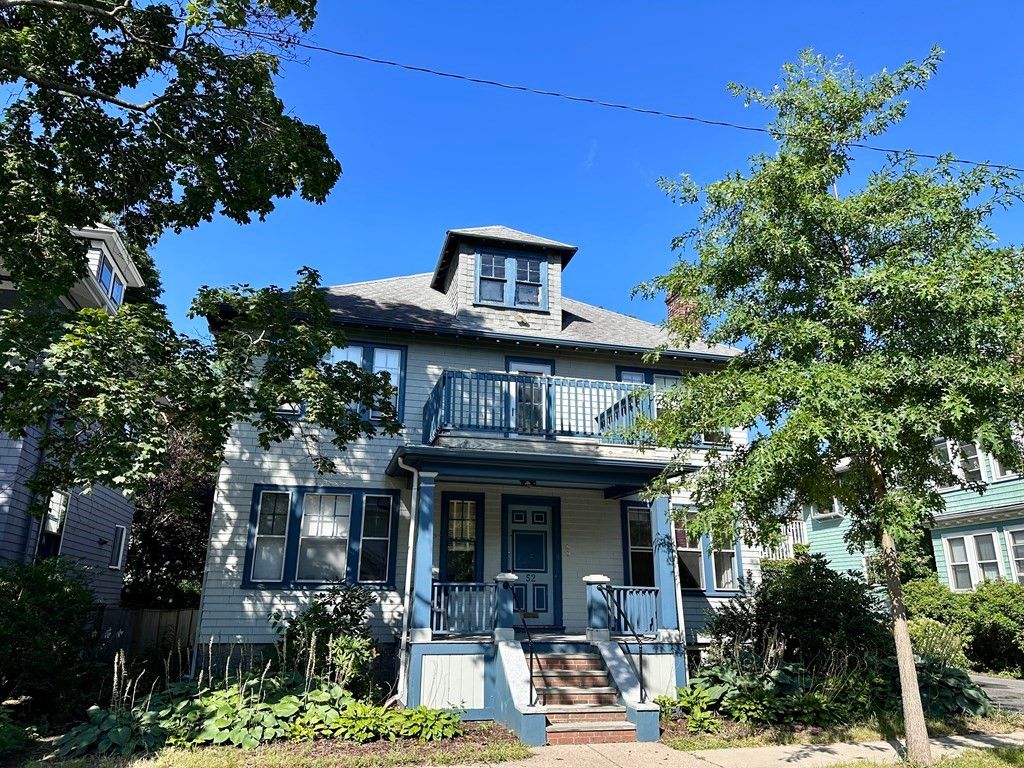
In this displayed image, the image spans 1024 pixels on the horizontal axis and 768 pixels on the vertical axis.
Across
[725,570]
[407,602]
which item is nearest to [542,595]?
[407,602]

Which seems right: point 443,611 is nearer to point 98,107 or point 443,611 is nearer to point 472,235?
point 472,235

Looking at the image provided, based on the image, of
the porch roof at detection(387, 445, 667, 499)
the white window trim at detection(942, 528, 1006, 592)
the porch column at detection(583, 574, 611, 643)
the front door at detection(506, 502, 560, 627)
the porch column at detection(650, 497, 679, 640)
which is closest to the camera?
the porch column at detection(583, 574, 611, 643)

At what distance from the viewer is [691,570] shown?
13.5 metres

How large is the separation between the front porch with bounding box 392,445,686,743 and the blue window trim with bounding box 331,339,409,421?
1.56 m

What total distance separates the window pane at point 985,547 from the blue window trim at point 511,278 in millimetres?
14121

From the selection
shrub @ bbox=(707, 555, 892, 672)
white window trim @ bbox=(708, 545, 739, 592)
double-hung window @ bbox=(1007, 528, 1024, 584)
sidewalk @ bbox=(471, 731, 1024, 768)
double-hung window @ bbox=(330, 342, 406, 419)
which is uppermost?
double-hung window @ bbox=(330, 342, 406, 419)

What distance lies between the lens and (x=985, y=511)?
1795cm

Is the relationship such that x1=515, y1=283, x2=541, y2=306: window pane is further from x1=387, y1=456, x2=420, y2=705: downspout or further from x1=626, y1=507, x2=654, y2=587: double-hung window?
x1=387, y1=456, x2=420, y2=705: downspout

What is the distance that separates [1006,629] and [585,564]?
10.5 m

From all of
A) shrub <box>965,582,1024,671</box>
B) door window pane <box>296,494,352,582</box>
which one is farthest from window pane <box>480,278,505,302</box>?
shrub <box>965,582,1024,671</box>

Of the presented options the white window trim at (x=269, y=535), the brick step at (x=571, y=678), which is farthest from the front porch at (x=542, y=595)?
the white window trim at (x=269, y=535)

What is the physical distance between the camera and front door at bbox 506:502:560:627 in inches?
487

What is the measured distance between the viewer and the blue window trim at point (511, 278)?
575 inches

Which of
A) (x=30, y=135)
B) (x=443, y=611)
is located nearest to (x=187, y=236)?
(x=30, y=135)
